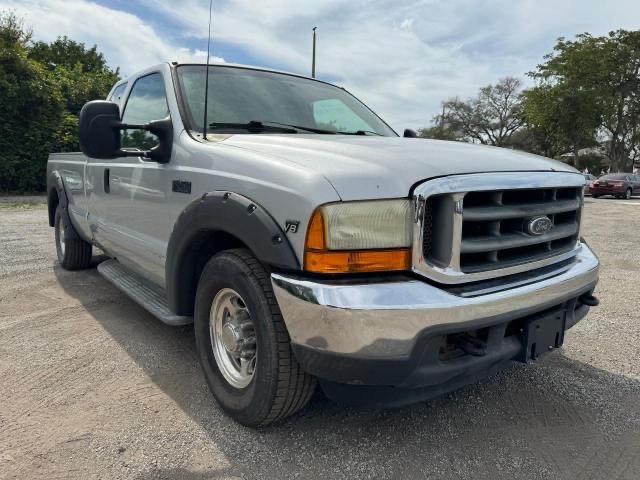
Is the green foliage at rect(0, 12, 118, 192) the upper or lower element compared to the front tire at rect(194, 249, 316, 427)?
upper

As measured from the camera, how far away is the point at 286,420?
8.46 ft

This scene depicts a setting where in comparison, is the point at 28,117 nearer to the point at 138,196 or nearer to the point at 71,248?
the point at 71,248

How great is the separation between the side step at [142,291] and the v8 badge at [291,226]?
1.19 metres

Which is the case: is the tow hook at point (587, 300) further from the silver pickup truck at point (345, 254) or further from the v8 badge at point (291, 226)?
the v8 badge at point (291, 226)

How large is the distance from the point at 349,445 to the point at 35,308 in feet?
10.7

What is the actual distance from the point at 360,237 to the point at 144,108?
2.46 m

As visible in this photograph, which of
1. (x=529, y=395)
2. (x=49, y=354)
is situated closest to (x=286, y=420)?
(x=529, y=395)

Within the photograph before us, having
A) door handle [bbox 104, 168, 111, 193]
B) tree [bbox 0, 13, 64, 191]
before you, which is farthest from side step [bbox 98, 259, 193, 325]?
tree [bbox 0, 13, 64, 191]

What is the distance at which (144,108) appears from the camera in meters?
3.73

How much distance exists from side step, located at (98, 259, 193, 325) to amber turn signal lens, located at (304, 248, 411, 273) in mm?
1280

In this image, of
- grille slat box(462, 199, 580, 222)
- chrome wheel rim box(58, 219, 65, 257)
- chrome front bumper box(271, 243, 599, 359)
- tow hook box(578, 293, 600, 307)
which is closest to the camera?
chrome front bumper box(271, 243, 599, 359)

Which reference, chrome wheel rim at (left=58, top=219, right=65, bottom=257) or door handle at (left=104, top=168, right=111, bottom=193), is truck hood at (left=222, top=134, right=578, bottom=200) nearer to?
door handle at (left=104, top=168, right=111, bottom=193)

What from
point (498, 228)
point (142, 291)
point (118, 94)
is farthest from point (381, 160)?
point (118, 94)

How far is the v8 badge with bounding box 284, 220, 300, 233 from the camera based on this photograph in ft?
6.67
